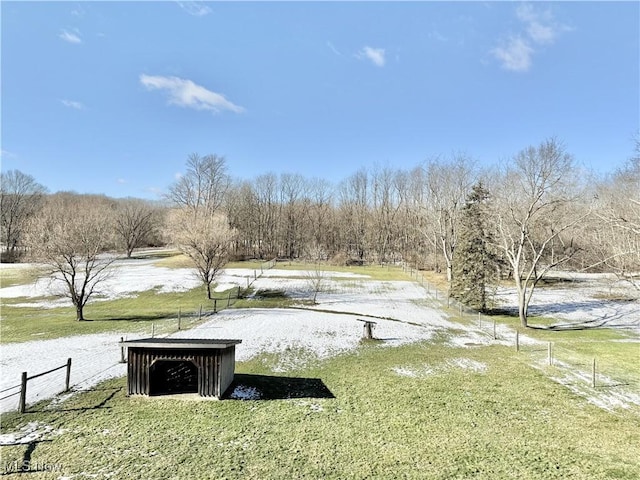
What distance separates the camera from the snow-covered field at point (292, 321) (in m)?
16.7

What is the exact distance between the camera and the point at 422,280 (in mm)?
50250

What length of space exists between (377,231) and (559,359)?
59117 mm

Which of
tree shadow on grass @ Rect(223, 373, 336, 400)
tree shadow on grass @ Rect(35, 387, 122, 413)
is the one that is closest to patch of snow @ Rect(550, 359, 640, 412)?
tree shadow on grass @ Rect(223, 373, 336, 400)

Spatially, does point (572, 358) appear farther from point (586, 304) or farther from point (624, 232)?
point (586, 304)

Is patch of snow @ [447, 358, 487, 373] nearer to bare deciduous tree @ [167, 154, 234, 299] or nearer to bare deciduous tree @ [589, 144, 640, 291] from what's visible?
bare deciduous tree @ [589, 144, 640, 291]

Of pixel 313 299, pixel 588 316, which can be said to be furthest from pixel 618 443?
pixel 313 299

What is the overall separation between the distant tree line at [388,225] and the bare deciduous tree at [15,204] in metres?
0.30

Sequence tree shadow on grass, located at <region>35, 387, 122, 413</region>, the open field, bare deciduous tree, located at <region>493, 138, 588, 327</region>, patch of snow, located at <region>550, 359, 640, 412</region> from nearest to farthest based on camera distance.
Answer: the open field, tree shadow on grass, located at <region>35, 387, 122, 413</region>, patch of snow, located at <region>550, 359, 640, 412</region>, bare deciduous tree, located at <region>493, 138, 588, 327</region>

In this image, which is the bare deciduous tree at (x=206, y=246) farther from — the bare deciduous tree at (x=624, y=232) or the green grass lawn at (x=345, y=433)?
the bare deciduous tree at (x=624, y=232)

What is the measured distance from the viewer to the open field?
9000 mm

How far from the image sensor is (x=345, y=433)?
1062cm

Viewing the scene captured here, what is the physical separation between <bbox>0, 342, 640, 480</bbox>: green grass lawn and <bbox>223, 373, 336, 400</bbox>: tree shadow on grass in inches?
3.0

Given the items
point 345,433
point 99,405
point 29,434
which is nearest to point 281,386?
point 345,433

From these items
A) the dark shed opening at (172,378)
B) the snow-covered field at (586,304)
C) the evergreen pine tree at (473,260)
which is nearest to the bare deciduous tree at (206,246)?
the dark shed opening at (172,378)
